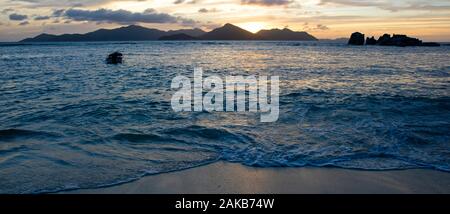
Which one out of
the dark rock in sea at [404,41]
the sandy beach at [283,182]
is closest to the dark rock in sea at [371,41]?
the dark rock in sea at [404,41]

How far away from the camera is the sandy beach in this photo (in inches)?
230

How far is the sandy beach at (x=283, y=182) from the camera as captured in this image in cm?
583

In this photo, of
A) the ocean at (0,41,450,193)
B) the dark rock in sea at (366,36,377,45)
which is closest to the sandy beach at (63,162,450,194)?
the ocean at (0,41,450,193)

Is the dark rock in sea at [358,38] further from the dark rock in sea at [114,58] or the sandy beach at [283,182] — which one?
the sandy beach at [283,182]

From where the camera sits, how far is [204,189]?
5.85 meters

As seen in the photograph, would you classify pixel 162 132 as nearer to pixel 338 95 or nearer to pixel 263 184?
pixel 263 184

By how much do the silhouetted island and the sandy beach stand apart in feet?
361

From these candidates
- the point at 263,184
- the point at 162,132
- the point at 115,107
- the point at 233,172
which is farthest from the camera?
the point at 115,107

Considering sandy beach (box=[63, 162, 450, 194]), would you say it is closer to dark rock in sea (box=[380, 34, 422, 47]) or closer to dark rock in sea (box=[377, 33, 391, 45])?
dark rock in sea (box=[380, 34, 422, 47])

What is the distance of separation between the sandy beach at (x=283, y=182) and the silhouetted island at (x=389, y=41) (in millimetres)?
110007
